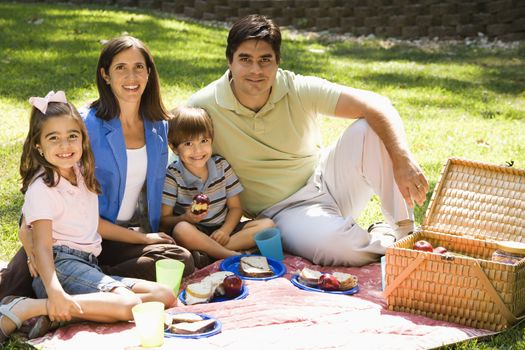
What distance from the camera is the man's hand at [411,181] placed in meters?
4.37

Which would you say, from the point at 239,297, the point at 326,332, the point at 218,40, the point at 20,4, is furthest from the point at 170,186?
the point at 20,4

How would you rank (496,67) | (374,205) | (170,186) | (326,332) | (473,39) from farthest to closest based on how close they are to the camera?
(473,39), (496,67), (374,205), (170,186), (326,332)

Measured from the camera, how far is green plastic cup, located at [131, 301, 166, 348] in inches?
131

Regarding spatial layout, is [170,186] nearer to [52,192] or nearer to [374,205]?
[52,192]

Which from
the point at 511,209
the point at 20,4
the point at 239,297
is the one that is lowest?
the point at 239,297

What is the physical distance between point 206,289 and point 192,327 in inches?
18.0

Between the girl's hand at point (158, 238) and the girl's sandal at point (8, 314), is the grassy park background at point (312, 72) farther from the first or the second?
the girl's sandal at point (8, 314)

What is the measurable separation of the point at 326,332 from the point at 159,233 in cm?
118

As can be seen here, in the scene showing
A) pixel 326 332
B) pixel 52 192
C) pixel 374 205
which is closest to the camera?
pixel 326 332

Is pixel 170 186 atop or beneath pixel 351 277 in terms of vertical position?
atop

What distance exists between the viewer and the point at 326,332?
3.59 meters

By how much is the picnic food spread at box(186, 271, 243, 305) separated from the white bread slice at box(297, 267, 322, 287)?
0.37 m

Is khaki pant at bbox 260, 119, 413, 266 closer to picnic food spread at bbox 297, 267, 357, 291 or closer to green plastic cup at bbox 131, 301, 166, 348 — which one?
picnic food spread at bbox 297, 267, 357, 291

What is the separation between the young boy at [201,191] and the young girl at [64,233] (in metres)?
0.66
